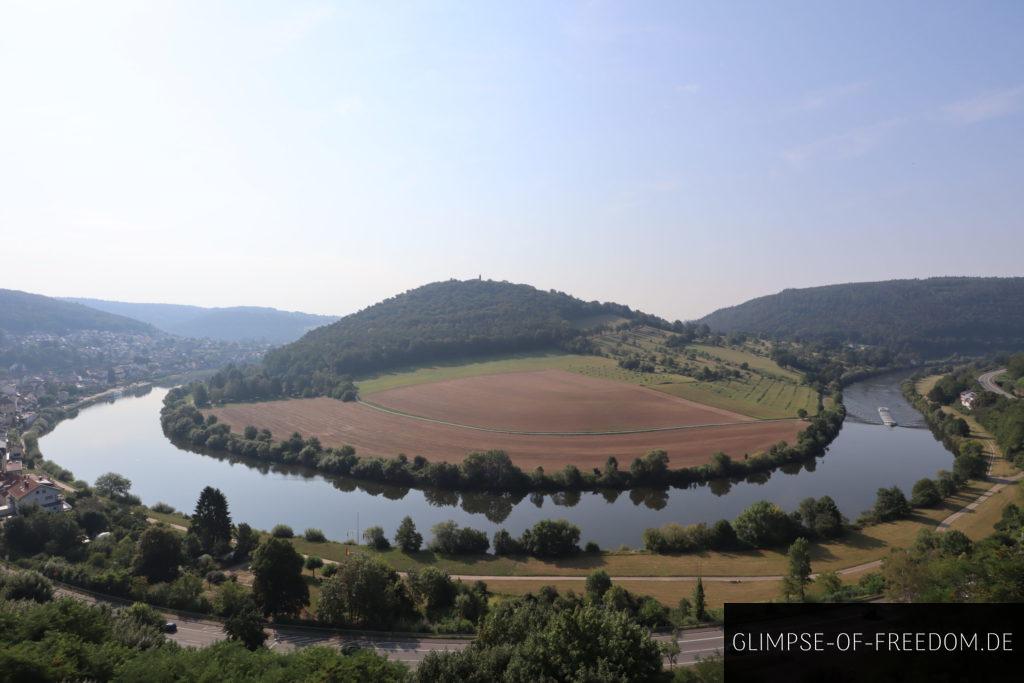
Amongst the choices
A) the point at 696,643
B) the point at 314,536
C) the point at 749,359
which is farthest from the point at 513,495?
the point at 749,359

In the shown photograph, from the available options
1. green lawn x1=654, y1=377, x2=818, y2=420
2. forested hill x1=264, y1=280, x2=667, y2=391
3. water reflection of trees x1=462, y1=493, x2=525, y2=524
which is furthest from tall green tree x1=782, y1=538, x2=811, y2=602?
forested hill x1=264, y1=280, x2=667, y2=391

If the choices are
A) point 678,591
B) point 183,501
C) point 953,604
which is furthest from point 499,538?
point 183,501

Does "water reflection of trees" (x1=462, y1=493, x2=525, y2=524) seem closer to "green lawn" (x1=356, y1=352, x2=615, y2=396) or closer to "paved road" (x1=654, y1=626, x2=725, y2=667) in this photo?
"paved road" (x1=654, y1=626, x2=725, y2=667)

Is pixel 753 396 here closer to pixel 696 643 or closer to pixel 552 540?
pixel 552 540

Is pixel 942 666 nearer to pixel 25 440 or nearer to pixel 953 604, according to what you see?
pixel 953 604

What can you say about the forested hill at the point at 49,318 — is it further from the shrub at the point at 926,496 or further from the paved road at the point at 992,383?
the paved road at the point at 992,383
